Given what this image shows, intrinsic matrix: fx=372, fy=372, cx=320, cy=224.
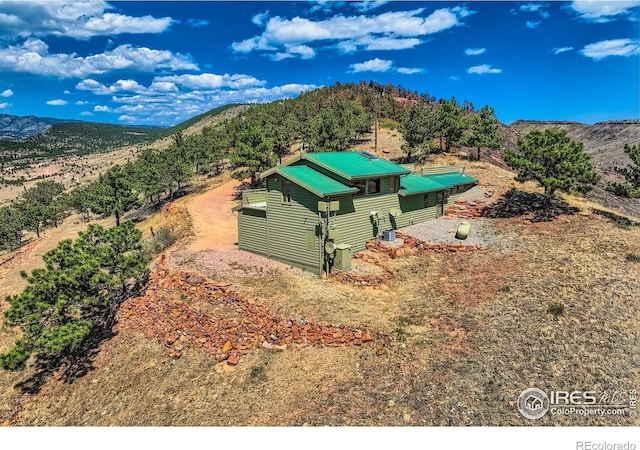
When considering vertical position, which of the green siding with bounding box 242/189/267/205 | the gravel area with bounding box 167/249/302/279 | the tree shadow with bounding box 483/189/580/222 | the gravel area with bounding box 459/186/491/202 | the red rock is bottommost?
the red rock

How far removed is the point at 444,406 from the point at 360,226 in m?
12.0

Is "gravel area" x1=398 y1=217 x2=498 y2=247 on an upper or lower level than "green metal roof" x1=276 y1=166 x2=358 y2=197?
lower

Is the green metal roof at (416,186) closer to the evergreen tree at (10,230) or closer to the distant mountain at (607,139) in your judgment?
the distant mountain at (607,139)

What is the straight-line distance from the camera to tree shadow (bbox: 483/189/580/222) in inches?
981

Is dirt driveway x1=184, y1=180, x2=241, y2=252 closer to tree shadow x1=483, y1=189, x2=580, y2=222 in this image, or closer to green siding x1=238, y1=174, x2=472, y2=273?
green siding x1=238, y1=174, x2=472, y2=273

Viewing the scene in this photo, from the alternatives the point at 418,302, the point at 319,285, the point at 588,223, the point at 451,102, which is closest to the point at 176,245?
the point at 319,285

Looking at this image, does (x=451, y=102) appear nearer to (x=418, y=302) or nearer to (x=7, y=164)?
(x=418, y=302)

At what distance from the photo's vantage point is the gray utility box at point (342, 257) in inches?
714

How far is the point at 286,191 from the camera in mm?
19750

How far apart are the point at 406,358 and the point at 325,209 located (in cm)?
821

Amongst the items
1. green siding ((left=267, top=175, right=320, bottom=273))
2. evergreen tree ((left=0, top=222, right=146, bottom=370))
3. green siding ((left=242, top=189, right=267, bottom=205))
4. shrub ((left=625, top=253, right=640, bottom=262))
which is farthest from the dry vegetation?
green siding ((left=242, top=189, right=267, bottom=205))

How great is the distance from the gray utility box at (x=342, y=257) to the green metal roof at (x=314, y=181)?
2.68 metres
